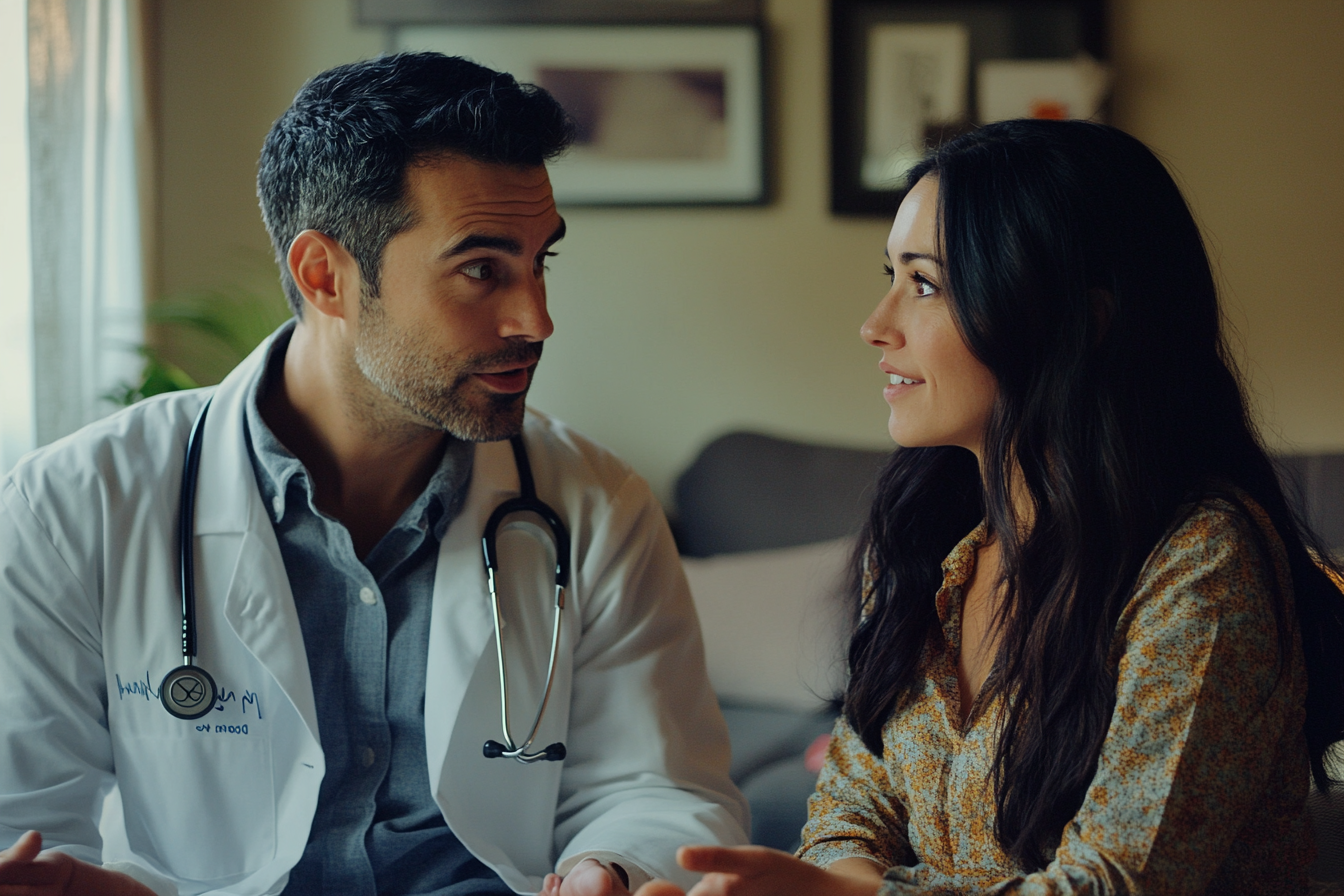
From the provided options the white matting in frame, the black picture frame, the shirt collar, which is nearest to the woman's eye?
the shirt collar

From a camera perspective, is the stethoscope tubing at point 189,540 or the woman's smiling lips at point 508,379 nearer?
the stethoscope tubing at point 189,540

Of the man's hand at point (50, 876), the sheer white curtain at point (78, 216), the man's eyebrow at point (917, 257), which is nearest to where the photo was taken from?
the man's hand at point (50, 876)

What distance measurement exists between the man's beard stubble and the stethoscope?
0.10 metres

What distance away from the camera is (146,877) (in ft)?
4.07

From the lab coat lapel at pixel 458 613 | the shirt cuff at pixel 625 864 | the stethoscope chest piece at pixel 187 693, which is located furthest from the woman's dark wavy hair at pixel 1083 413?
the stethoscope chest piece at pixel 187 693

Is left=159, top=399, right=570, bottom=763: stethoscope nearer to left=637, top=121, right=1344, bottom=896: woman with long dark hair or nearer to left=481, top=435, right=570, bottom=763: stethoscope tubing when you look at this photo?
left=481, top=435, right=570, bottom=763: stethoscope tubing

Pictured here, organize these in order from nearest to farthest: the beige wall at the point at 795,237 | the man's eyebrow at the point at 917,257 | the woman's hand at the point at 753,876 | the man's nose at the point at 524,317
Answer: the woman's hand at the point at 753,876, the man's eyebrow at the point at 917,257, the man's nose at the point at 524,317, the beige wall at the point at 795,237

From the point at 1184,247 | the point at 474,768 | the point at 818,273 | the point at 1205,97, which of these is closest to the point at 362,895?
the point at 474,768

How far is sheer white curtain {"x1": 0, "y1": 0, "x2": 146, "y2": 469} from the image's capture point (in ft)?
6.86

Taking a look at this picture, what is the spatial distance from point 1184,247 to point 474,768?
97cm

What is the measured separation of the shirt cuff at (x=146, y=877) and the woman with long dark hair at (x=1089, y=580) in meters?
0.66

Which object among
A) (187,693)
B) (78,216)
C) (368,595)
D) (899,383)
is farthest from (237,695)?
(78,216)

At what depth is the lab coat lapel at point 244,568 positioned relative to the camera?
4.31 ft

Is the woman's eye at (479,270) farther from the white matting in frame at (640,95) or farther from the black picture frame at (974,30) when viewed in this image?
the black picture frame at (974,30)
